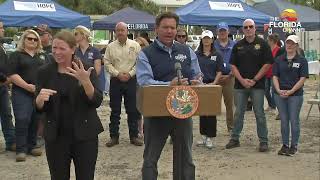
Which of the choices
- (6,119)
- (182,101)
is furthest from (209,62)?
(182,101)

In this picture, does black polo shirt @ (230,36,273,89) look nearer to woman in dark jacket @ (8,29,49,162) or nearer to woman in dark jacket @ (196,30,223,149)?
woman in dark jacket @ (196,30,223,149)

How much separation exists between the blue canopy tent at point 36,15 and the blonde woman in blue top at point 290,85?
836cm

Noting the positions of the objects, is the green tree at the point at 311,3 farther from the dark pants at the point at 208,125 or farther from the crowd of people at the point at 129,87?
the dark pants at the point at 208,125

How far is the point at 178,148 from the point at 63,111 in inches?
48.0

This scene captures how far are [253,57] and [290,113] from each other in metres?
0.99

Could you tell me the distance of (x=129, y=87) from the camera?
26.1ft

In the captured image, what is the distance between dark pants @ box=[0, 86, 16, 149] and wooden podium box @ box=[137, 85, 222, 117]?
4114mm

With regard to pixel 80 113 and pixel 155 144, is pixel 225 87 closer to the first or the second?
pixel 155 144

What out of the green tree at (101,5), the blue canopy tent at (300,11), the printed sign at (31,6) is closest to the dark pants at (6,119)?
the printed sign at (31,6)

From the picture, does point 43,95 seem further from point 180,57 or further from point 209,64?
Answer: point 209,64

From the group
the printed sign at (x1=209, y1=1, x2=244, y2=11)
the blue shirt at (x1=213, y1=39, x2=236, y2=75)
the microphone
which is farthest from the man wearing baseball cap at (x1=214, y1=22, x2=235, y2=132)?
the printed sign at (x1=209, y1=1, x2=244, y2=11)

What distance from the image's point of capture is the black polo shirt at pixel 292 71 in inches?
283

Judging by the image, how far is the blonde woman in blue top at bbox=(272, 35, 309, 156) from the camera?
7.18m

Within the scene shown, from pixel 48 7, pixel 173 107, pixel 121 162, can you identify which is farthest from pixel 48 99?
pixel 48 7
